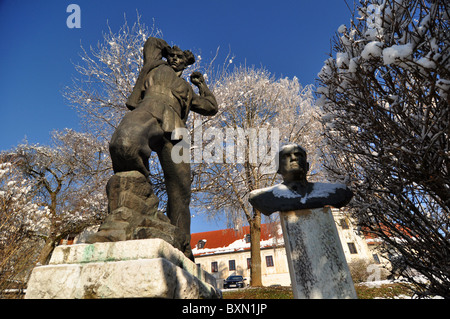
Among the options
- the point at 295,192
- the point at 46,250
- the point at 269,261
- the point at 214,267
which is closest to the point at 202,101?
the point at 295,192

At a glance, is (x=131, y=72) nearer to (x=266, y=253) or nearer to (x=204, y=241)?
(x=266, y=253)

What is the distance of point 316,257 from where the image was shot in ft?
6.77

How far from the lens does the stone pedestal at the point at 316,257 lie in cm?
198

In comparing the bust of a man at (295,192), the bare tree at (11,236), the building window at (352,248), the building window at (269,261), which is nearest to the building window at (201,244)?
the building window at (269,261)

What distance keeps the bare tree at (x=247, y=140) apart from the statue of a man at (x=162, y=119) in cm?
734

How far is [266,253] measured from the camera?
28562mm

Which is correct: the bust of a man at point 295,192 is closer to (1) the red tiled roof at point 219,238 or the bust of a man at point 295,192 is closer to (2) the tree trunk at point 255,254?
(2) the tree trunk at point 255,254

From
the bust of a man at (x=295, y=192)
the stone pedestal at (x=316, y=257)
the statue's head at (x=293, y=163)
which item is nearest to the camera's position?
the stone pedestal at (x=316, y=257)

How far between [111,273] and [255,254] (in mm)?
A: 10064

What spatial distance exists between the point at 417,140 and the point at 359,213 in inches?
53.8

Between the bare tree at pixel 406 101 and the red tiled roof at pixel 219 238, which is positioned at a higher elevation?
the red tiled roof at pixel 219 238

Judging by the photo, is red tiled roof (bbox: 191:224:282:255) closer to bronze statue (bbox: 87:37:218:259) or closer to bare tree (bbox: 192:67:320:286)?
bare tree (bbox: 192:67:320:286)

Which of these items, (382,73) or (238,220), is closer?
(382,73)
